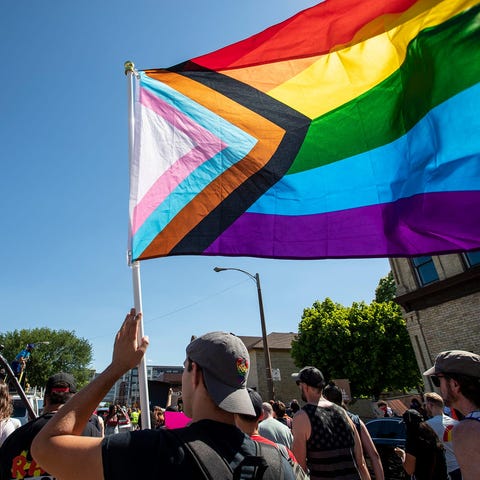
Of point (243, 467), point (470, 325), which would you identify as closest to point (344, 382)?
point (470, 325)

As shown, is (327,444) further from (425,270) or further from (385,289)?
(385,289)

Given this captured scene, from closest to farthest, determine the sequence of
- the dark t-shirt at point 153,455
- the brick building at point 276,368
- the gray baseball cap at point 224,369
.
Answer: the dark t-shirt at point 153,455, the gray baseball cap at point 224,369, the brick building at point 276,368

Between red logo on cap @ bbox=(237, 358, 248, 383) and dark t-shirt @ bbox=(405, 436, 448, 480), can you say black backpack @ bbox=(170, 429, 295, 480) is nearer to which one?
red logo on cap @ bbox=(237, 358, 248, 383)

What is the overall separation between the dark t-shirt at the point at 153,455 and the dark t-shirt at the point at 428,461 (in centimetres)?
386

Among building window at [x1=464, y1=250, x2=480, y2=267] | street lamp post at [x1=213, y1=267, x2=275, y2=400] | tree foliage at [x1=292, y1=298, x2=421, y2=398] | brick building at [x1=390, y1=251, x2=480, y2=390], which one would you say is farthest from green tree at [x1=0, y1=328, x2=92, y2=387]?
building window at [x1=464, y1=250, x2=480, y2=267]

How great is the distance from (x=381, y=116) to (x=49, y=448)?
356 cm

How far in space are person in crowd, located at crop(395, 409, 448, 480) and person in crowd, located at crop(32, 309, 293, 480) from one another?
11.2 ft

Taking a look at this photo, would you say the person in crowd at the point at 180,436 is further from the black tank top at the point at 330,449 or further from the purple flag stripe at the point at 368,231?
the black tank top at the point at 330,449

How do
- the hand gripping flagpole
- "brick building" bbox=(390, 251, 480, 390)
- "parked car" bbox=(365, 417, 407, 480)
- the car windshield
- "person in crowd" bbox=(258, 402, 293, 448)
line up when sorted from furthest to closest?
"brick building" bbox=(390, 251, 480, 390), the car windshield, "parked car" bbox=(365, 417, 407, 480), "person in crowd" bbox=(258, 402, 293, 448), the hand gripping flagpole

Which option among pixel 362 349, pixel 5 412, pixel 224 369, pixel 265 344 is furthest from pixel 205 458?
pixel 362 349

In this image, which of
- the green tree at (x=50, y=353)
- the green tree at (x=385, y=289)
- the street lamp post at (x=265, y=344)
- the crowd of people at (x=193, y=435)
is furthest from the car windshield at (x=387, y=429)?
the green tree at (x=50, y=353)

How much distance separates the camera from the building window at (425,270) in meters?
17.3

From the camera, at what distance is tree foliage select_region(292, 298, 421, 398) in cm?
2750

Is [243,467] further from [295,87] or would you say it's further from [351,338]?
[351,338]
